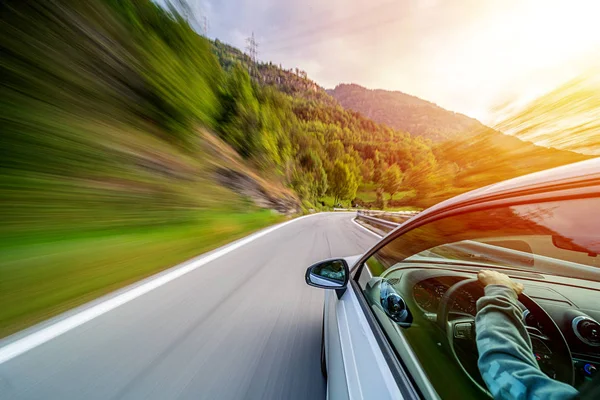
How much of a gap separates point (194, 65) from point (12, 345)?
1066cm

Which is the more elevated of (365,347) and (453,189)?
(453,189)

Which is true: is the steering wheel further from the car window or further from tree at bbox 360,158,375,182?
tree at bbox 360,158,375,182

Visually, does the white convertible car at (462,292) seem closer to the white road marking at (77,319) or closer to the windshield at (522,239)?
the windshield at (522,239)

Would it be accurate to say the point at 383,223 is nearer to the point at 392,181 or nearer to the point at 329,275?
the point at 392,181

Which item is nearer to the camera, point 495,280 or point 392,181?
point 495,280

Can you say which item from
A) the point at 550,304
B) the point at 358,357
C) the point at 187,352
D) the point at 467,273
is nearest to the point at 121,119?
the point at 187,352

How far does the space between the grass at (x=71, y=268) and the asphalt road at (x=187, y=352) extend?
563 mm

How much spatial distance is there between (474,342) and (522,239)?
847mm

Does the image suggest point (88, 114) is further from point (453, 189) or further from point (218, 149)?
point (453, 189)

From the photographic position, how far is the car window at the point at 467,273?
831 mm

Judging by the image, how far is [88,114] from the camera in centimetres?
578

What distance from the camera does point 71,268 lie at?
3082mm

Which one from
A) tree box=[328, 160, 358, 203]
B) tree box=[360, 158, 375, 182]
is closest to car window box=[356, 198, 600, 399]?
tree box=[328, 160, 358, 203]

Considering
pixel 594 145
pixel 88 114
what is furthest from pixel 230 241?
pixel 594 145
